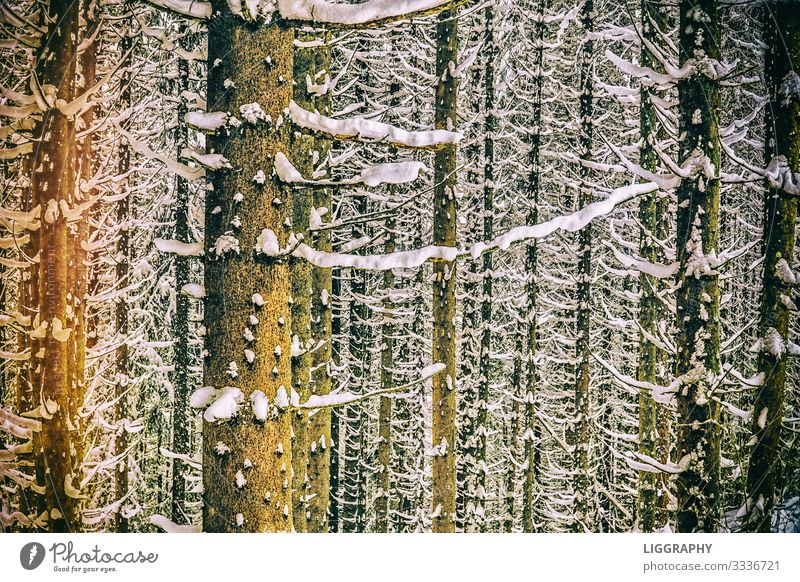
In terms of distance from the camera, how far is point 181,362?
5980 mm

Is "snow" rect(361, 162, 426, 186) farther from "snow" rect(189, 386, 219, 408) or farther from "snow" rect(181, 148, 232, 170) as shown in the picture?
"snow" rect(189, 386, 219, 408)

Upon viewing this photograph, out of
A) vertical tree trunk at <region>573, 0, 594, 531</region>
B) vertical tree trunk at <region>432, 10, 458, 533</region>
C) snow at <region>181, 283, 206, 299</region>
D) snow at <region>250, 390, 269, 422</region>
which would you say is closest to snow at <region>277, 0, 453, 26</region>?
snow at <region>181, 283, 206, 299</region>

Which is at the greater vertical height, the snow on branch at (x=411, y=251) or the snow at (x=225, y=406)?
the snow on branch at (x=411, y=251)

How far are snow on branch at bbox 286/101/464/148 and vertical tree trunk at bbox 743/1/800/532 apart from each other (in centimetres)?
350

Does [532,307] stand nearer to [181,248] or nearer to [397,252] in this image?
[397,252]

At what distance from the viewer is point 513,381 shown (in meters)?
7.50

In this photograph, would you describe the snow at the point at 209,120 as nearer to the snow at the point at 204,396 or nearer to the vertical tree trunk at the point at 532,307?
the snow at the point at 204,396

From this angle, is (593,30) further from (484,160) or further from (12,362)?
(12,362)

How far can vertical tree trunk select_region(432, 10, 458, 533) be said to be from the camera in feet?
18.3

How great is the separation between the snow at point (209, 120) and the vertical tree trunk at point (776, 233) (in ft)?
14.8

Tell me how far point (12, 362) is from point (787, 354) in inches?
258

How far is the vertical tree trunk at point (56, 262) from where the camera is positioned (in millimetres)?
4227
